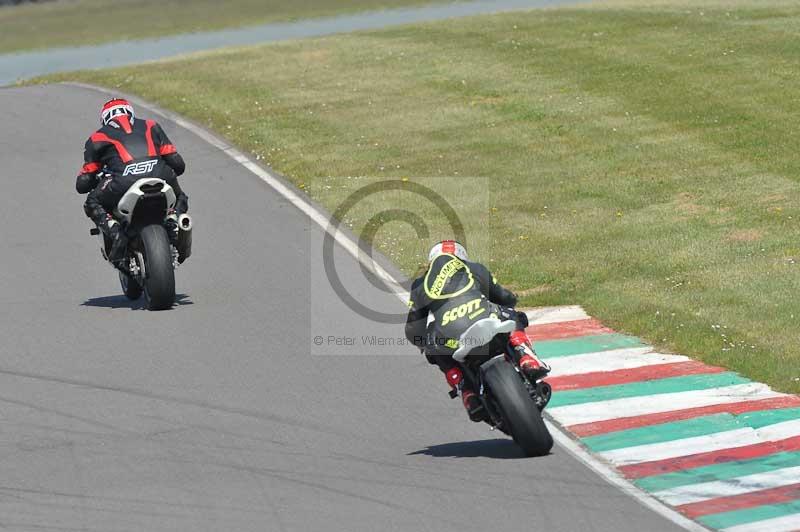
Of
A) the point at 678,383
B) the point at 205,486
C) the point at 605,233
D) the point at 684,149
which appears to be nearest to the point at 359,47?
the point at 684,149

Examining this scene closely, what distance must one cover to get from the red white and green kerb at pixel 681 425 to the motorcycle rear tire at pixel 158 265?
12.2 ft

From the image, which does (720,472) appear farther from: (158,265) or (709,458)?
(158,265)

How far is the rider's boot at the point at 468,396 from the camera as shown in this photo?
36.3 feet

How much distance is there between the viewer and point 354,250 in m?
18.1

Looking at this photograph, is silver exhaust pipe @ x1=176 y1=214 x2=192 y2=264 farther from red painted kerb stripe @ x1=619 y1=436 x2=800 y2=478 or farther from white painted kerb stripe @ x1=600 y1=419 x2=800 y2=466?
red painted kerb stripe @ x1=619 y1=436 x2=800 y2=478

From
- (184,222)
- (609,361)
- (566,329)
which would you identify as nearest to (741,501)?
(609,361)

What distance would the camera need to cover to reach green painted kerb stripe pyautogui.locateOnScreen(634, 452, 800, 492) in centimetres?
1040

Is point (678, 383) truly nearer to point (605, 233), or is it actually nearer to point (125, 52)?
point (605, 233)

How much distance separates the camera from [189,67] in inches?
1297

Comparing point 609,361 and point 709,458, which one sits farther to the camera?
point 609,361

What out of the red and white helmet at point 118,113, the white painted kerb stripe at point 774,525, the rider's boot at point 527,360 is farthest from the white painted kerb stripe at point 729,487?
the red and white helmet at point 118,113

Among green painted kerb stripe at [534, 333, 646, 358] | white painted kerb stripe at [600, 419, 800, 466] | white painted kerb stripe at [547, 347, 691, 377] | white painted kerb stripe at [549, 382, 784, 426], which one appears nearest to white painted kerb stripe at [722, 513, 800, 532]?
white painted kerb stripe at [600, 419, 800, 466]

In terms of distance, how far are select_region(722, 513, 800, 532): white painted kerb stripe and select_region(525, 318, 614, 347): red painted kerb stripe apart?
5347mm

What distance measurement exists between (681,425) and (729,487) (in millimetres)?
1599
